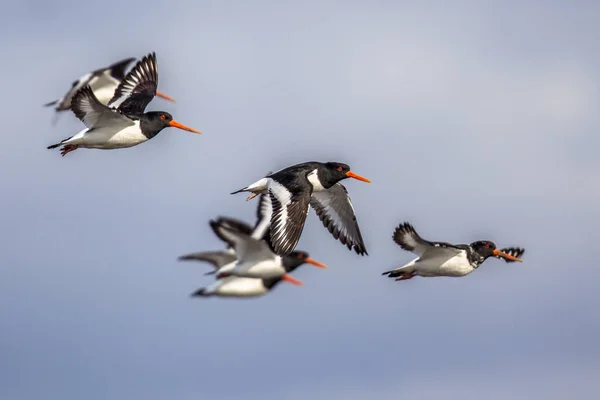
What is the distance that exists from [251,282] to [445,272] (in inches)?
136

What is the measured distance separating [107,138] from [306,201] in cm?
319

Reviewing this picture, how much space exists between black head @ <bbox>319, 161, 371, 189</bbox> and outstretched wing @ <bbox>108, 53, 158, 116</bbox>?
10.8ft

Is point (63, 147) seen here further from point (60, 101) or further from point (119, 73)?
point (119, 73)

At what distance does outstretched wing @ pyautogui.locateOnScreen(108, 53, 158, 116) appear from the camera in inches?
789

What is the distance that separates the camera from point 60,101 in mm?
19844

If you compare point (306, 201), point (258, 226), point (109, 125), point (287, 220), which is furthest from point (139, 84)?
point (287, 220)

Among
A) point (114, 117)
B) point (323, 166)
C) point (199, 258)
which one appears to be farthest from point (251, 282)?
point (114, 117)

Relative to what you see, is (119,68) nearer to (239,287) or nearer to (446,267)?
(239,287)

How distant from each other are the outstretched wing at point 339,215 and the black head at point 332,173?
0.57 metres

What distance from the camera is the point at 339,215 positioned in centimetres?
1942

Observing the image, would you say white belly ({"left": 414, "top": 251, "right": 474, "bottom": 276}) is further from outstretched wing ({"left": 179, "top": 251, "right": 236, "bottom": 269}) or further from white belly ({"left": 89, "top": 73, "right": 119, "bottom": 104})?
white belly ({"left": 89, "top": 73, "right": 119, "bottom": 104})

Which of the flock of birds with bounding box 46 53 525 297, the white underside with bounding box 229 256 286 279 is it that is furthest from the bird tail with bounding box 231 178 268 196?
the white underside with bounding box 229 256 286 279

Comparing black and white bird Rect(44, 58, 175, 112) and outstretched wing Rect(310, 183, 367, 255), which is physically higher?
black and white bird Rect(44, 58, 175, 112)

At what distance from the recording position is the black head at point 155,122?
60.2 feet
